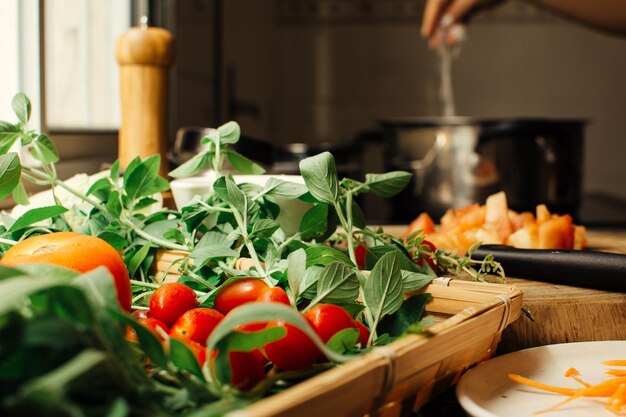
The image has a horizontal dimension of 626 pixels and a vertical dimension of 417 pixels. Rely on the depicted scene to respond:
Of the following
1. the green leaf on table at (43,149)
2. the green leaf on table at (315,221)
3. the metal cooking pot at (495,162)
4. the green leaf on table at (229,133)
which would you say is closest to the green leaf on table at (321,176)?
the green leaf on table at (315,221)

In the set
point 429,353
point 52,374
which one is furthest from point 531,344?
point 52,374

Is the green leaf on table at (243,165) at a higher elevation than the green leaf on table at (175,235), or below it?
higher

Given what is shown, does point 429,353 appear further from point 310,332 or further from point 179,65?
point 179,65

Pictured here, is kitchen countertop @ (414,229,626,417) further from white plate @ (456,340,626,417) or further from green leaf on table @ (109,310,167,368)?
green leaf on table @ (109,310,167,368)

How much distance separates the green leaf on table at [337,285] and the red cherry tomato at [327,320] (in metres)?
0.02

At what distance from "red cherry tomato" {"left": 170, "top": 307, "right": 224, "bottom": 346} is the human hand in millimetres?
1844

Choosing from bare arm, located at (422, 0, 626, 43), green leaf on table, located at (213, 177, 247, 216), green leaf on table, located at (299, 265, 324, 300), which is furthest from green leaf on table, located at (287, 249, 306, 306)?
bare arm, located at (422, 0, 626, 43)

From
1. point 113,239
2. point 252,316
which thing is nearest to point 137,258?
point 113,239

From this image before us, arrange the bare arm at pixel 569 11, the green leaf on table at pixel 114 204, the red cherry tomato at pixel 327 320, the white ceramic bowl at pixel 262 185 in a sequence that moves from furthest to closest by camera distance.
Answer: the bare arm at pixel 569 11 → the white ceramic bowl at pixel 262 185 → the green leaf on table at pixel 114 204 → the red cherry tomato at pixel 327 320

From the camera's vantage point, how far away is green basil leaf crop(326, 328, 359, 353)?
1.35 feet

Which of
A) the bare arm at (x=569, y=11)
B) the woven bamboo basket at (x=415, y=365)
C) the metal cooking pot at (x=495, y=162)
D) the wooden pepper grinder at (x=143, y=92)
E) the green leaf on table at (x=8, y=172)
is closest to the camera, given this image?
the woven bamboo basket at (x=415, y=365)

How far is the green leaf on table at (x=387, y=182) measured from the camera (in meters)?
0.64

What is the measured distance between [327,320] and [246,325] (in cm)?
5

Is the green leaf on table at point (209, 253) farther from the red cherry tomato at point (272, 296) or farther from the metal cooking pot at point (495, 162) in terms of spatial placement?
the metal cooking pot at point (495, 162)
